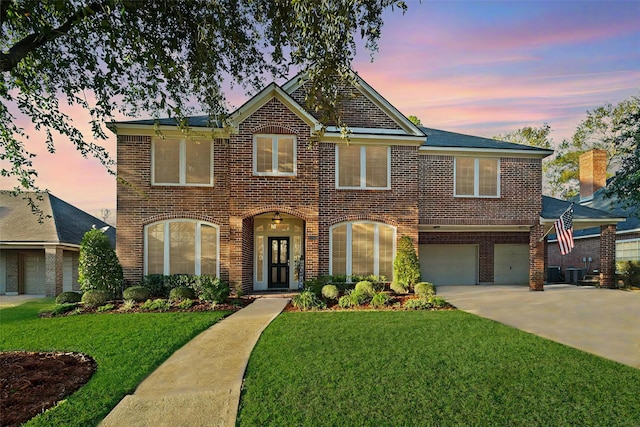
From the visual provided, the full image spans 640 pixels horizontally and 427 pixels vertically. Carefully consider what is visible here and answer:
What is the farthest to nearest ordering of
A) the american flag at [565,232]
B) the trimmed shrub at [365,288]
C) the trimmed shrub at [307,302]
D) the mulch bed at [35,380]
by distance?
the american flag at [565,232]
the trimmed shrub at [365,288]
the trimmed shrub at [307,302]
the mulch bed at [35,380]

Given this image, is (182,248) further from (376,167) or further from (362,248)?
(376,167)

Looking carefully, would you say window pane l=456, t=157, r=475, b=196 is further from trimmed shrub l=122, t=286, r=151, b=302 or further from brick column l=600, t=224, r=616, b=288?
trimmed shrub l=122, t=286, r=151, b=302

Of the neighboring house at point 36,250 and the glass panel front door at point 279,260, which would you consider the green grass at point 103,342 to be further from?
the neighboring house at point 36,250

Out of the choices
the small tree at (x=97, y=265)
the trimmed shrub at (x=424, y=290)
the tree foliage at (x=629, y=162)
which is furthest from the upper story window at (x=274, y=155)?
the tree foliage at (x=629, y=162)

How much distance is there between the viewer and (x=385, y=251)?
12.9 m

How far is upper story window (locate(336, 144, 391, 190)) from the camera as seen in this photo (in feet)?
41.9

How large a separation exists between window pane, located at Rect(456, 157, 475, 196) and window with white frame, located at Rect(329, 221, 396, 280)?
11.4 feet

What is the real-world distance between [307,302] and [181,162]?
660 centimetres

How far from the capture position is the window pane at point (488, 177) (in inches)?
557

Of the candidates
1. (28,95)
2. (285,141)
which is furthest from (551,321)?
(28,95)

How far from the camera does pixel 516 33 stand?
906 cm

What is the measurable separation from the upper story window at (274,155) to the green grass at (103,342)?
5.10m

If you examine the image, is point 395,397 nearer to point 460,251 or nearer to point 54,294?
point 460,251

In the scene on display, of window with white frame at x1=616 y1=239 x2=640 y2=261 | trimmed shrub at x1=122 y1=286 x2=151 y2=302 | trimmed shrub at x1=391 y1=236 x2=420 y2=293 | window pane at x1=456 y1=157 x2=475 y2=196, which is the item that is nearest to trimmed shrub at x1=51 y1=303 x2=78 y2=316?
trimmed shrub at x1=122 y1=286 x2=151 y2=302
